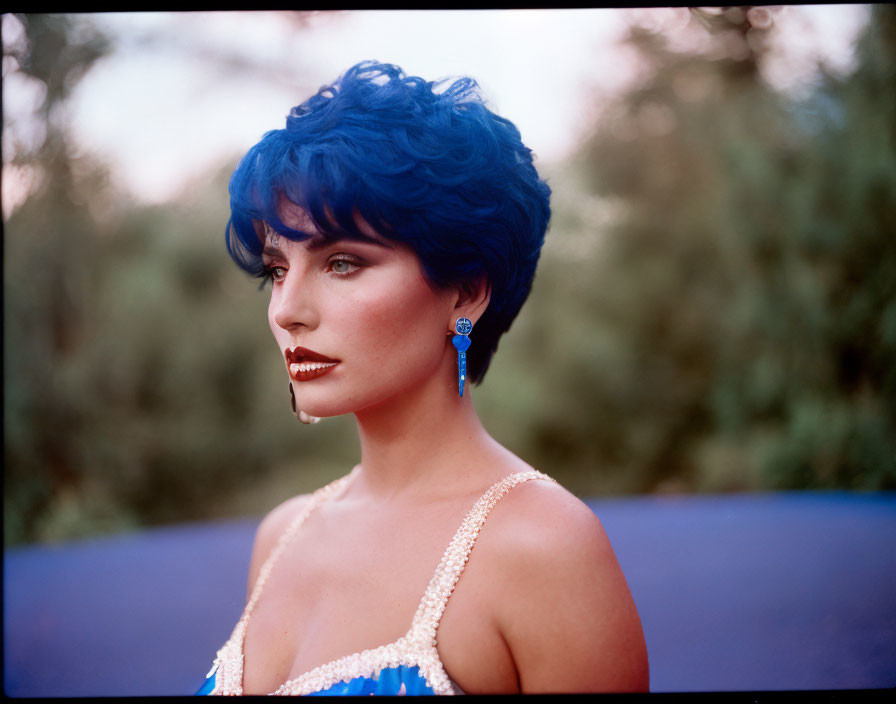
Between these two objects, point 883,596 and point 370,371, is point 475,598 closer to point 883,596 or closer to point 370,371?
point 370,371

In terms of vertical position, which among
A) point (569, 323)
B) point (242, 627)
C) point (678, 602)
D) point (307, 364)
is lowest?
point (678, 602)

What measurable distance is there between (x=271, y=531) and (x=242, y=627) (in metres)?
0.21

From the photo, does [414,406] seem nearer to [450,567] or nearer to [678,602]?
[450,567]

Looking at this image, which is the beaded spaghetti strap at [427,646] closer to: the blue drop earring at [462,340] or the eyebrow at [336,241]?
the blue drop earring at [462,340]

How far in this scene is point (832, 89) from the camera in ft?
13.5

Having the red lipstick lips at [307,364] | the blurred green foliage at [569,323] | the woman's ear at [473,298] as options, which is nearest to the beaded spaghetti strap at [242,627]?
the red lipstick lips at [307,364]

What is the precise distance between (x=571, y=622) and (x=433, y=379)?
0.45 meters

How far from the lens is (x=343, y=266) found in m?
1.22

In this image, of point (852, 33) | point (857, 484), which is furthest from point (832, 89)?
point (857, 484)

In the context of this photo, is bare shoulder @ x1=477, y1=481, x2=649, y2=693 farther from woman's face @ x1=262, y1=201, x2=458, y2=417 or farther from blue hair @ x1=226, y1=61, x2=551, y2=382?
blue hair @ x1=226, y1=61, x2=551, y2=382

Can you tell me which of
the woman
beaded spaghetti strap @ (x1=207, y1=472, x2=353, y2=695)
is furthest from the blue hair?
beaded spaghetti strap @ (x1=207, y1=472, x2=353, y2=695)

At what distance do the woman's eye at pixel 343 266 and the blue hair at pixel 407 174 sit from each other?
5 centimetres

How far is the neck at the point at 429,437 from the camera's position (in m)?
1.28

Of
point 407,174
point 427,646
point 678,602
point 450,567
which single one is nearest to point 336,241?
point 407,174
